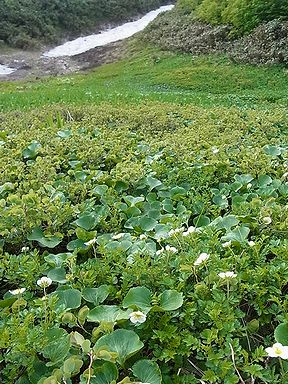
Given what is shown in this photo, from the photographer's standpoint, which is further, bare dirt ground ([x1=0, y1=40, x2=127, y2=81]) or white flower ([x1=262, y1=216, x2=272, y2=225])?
bare dirt ground ([x1=0, y1=40, x2=127, y2=81])

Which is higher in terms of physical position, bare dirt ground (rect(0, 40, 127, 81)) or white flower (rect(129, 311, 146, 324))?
white flower (rect(129, 311, 146, 324))

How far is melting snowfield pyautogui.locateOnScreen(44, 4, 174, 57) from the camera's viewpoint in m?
41.6

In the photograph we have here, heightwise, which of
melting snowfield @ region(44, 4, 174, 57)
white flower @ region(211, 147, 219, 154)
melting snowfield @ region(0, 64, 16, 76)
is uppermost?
white flower @ region(211, 147, 219, 154)

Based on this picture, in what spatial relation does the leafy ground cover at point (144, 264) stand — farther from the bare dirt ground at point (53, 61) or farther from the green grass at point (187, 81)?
the bare dirt ground at point (53, 61)

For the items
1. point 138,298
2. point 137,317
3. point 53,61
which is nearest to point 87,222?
point 138,298

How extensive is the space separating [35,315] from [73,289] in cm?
21

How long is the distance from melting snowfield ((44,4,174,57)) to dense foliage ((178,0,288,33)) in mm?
15461

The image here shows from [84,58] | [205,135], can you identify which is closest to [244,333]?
[205,135]

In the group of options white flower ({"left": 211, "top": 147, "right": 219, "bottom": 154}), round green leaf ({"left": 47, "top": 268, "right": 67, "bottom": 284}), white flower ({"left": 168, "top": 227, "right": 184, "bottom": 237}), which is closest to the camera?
round green leaf ({"left": 47, "top": 268, "right": 67, "bottom": 284})

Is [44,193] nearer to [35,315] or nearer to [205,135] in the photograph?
[35,315]

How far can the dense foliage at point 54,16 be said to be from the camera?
141 ft

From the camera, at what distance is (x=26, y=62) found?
122 feet

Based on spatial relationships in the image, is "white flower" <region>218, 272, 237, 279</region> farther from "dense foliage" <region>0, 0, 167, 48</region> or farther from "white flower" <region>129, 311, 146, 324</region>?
"dense foliage" <region>0, 0, 167, 48</region>

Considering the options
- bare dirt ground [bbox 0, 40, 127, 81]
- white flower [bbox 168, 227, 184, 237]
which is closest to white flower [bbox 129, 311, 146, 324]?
white flower [bbox 168, 227, 184, 237]
